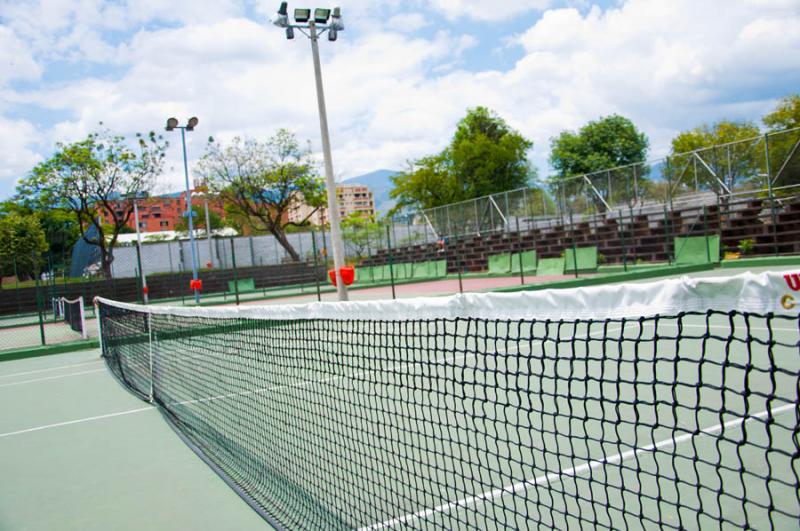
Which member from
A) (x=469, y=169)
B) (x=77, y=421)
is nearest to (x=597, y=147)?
(x=469, y=169)

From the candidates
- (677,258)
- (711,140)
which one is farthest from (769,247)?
(711,140)

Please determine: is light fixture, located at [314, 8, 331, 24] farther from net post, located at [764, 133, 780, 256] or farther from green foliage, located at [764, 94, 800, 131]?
green foliage, located at [764, 94, 800, 131]

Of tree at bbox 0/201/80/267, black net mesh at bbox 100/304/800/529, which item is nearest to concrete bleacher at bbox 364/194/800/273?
black net mesh at bbox 100/304/800/529

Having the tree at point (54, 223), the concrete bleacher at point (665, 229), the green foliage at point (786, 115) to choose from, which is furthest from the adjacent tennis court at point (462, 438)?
the green foliage at point (786, 115)

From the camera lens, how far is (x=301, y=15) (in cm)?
1512

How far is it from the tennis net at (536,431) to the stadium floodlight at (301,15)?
10.1 meters

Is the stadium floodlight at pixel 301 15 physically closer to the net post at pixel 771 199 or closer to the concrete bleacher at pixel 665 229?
the concrete bleacher at pixel 665 229

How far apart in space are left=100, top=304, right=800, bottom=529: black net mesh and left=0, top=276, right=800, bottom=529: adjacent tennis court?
0.02m

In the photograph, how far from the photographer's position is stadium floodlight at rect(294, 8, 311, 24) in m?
15.0

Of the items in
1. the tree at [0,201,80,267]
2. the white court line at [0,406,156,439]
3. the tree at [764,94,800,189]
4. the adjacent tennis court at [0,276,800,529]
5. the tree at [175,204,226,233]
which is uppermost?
the tree at [175,204,226,233]

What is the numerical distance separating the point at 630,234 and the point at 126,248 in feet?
103

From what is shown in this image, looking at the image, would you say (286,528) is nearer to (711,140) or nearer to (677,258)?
(677,258)

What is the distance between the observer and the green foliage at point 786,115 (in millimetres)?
49881

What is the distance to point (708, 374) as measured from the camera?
6047mm
